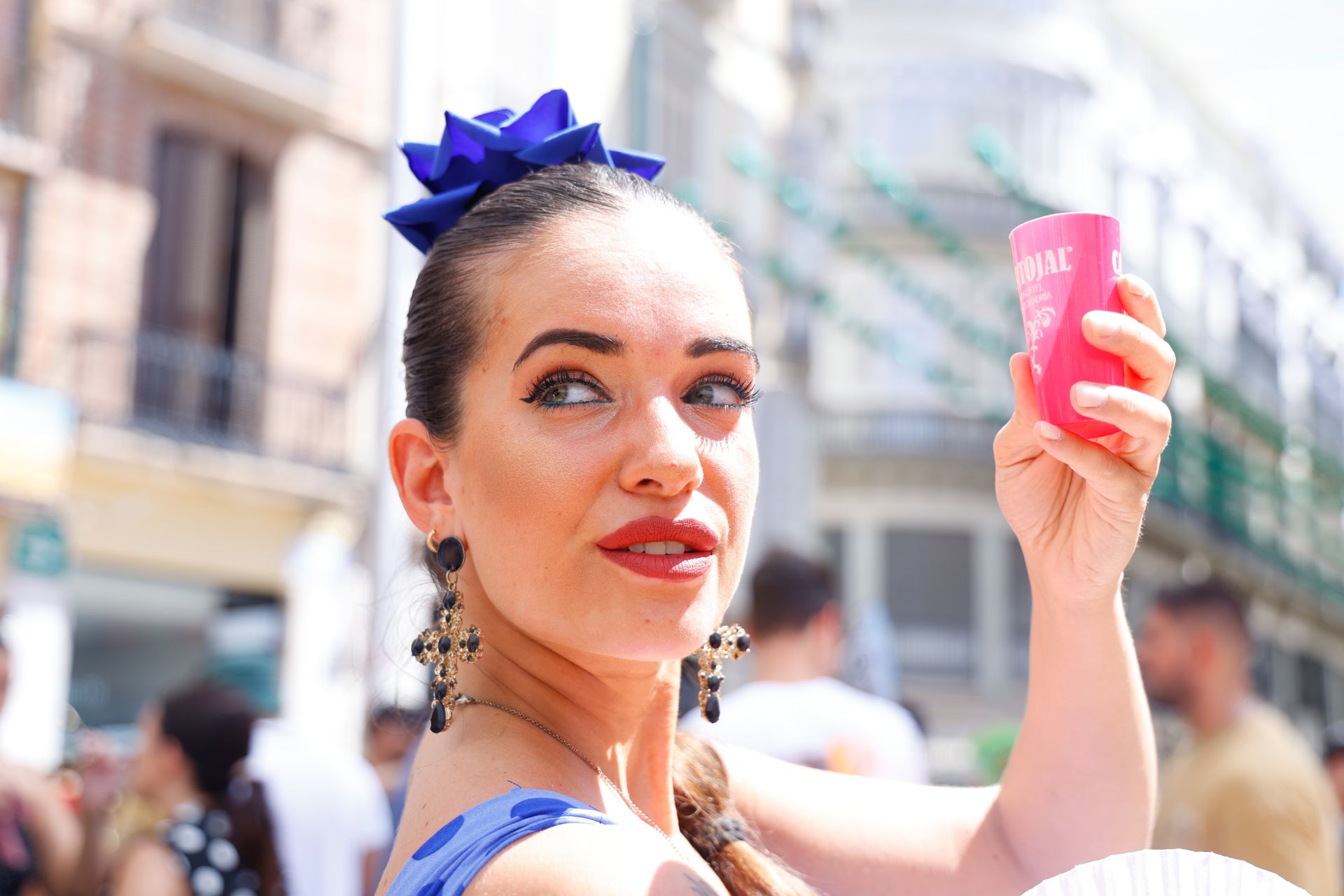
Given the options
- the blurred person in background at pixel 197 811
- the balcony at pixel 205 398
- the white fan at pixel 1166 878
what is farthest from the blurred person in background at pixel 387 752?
the balcony at pixel 205 398

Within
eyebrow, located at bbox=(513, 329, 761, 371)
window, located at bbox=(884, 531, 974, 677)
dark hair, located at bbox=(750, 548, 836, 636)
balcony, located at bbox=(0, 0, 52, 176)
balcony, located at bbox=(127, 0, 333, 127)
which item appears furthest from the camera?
window, located at bbox=(884, 531, 974, 677)

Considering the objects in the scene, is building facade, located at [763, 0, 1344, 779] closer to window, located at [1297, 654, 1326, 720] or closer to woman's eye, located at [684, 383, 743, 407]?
window, located at [1297, 654, 1326, 720]

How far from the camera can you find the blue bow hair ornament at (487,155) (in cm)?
180

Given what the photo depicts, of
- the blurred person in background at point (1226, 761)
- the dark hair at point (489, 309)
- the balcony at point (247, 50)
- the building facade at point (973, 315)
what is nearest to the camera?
the dark hair at point (489, 309)

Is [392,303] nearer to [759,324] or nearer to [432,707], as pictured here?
[432,707]

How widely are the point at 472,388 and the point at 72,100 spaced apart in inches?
445

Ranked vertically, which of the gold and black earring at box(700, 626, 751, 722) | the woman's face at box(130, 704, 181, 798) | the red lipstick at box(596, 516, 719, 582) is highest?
the red lipstick at box(596, 516, 719, 582)

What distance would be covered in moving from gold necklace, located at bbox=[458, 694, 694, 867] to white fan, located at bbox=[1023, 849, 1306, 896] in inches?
19.5

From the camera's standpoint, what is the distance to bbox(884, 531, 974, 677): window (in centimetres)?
2453

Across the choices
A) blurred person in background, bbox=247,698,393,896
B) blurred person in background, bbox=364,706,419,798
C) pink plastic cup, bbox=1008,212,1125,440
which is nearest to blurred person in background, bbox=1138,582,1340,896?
blurred person in background, bbox=247,698,393,896

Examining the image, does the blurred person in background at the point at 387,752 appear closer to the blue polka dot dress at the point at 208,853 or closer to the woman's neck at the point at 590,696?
the blue polka dot dress at the point at 208,853

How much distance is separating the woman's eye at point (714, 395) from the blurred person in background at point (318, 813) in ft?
9.53

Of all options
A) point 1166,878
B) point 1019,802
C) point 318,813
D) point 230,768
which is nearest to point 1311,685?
point 318,813

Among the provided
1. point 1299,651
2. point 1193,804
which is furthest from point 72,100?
point 1299,651
